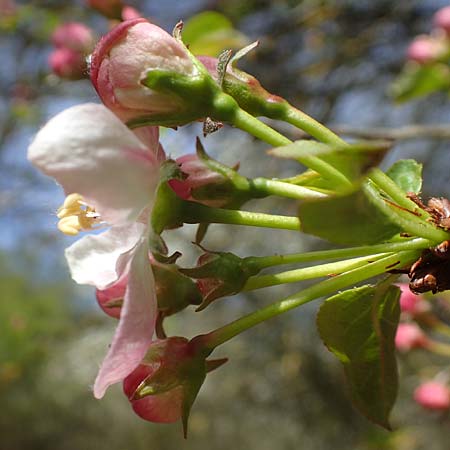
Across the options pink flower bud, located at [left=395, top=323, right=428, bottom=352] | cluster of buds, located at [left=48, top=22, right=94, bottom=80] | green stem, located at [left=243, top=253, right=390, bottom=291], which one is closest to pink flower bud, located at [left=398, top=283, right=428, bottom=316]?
pink flower bud, located at [left=395, top=323, right=428, bottom=352]

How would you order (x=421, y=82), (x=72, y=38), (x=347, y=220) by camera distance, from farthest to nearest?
(x=72, y=38), (x=421, y=82), (x=347, y=220)

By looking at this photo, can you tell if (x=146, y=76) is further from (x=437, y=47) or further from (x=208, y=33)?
(x=437, y=47)

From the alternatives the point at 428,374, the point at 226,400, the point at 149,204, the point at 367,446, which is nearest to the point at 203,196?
the point at 149,204

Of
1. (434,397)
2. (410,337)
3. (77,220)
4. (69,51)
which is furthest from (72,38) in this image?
(77,220)

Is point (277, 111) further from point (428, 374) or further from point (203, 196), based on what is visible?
point (428, 374)

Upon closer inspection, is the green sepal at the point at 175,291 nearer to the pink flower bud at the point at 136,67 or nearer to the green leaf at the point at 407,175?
the pink flower bud at the point at 136,67

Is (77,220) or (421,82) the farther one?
(421,82)

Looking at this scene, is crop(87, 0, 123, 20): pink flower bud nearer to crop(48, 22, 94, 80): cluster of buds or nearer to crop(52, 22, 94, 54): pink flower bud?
crop(48, 22, 94, 80): cluster of buds
